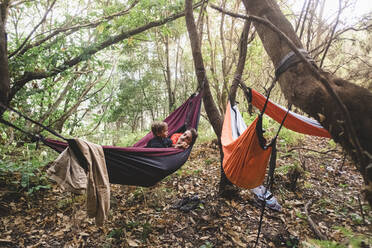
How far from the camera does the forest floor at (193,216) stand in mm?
1872

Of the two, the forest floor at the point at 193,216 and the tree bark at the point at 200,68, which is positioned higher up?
the tree bark at the point at 200,68

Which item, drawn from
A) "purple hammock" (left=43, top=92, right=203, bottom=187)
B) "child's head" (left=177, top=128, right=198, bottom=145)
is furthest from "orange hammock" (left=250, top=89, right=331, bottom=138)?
"purple hammock" (left=43, top=92, right=203, bottom=187)

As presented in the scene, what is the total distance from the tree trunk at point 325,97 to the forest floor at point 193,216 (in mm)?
1113

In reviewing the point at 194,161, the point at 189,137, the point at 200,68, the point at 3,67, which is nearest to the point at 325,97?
the point at 189,137

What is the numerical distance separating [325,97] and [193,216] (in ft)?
5.96

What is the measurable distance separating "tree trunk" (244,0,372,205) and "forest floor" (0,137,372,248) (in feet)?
3.65

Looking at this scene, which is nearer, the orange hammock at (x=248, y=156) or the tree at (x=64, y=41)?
the orange hammock at (x=248, y=156)

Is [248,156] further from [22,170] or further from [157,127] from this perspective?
[22,170]

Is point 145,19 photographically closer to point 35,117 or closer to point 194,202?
point 35,117

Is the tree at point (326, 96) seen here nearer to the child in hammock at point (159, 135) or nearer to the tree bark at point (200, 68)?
the tree bark at point (200, 68)

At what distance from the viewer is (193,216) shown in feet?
7.18

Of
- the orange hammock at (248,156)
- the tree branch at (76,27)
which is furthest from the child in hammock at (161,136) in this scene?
the tree branch at (76,27)

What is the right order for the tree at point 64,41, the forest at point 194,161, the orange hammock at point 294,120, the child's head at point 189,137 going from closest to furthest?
the forest at point 194,161
the orange hammock at point 294,120
the child's head at point 189,137
the tree at point 64,41

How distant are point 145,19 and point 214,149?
266cm
